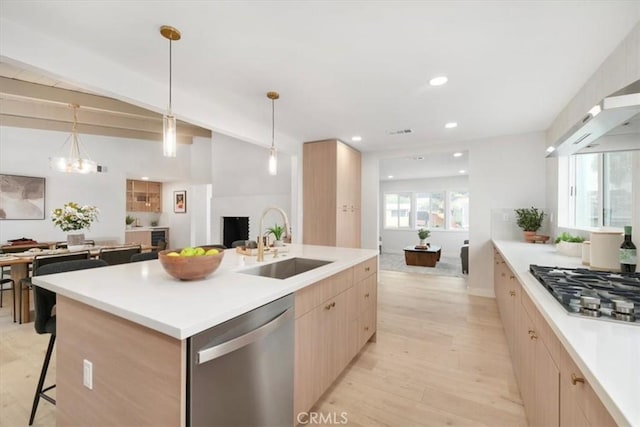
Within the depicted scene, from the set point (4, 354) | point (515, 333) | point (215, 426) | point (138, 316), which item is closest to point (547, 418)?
point (515, 333)

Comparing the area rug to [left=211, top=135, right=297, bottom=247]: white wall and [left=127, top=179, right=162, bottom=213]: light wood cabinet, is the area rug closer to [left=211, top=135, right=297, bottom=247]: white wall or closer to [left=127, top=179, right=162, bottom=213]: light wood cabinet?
[left=211, top=135, right=297, bottom=247]: white wall

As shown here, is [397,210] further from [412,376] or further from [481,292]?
[412,376]

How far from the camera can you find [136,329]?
1048 millimetres

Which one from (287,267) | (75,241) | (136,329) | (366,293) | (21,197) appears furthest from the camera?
(21,197)

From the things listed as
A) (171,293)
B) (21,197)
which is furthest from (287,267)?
(21,197)

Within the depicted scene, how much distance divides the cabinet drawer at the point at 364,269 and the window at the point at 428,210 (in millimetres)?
6619

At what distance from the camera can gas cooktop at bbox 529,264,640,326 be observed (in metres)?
1.01

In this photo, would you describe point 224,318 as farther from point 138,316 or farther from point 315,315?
point 315,315

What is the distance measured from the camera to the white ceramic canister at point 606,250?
1.74 meters

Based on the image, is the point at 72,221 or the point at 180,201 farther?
the point at 180,201

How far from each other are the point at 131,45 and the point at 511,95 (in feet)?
10.9

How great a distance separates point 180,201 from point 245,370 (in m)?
8.14

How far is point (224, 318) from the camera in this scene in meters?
1.03

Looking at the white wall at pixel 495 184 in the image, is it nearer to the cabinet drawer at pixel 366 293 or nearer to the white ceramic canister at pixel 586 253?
the white ceramic canister at pixel 586 253
